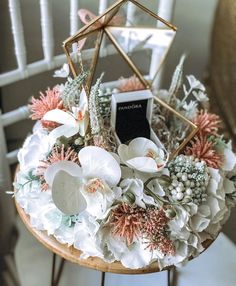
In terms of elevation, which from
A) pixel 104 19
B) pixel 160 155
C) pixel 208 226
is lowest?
pixel 208 226

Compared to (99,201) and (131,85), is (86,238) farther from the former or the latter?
(131,85)

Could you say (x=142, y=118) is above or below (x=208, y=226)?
above

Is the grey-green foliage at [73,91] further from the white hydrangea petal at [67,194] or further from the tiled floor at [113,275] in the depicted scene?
the tiled floor at [113,275]

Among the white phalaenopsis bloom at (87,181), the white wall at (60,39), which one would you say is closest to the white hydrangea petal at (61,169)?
the white phalaenopsis bloom at (87,181)

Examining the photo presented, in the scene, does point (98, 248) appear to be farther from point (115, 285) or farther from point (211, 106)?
point (211, 106)

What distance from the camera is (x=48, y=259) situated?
0.90 m

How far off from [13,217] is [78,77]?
1.30ft

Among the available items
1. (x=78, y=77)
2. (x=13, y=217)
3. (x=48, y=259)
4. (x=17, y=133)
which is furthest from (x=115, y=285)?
(x=17, y=133)

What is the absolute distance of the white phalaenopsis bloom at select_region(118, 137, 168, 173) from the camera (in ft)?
2.15

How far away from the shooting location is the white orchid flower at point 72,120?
0.68 m

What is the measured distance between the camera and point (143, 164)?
2.15 ft

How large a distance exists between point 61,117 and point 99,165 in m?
0.11

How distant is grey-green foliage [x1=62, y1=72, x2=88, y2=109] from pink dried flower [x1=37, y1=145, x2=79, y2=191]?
0.08m

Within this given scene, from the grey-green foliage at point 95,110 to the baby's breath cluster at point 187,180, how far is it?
0.40 ft
